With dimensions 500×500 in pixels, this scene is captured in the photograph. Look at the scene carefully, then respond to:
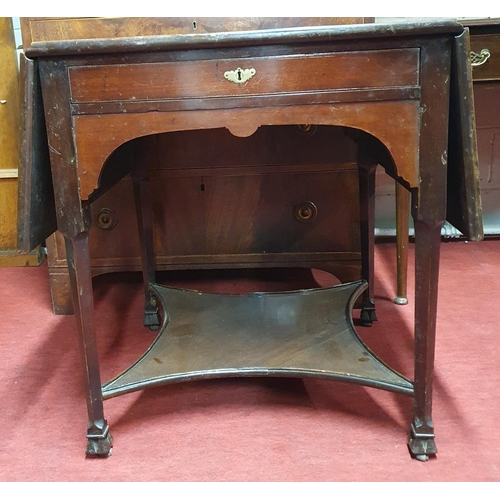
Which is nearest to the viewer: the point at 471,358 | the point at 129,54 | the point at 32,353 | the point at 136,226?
the point at 129,54

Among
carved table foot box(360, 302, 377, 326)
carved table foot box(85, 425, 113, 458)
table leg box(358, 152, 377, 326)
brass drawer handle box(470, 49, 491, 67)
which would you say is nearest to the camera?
carved table foot box(85, 425, 113, 458)

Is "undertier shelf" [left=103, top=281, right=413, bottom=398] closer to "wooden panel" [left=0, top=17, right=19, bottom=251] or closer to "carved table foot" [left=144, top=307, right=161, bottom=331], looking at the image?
"carved table foot" [left=144, top=307, right=161, bottom=331]

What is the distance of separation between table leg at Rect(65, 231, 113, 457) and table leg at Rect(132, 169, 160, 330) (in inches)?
21.0

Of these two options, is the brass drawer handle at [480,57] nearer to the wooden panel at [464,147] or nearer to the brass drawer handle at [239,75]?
the wooden panel at [464,147]

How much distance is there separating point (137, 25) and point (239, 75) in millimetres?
671

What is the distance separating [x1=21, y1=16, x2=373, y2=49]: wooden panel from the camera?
1397 millimetres

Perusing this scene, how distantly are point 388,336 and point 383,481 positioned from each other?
22.9 inches

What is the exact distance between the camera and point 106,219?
1.70 meters

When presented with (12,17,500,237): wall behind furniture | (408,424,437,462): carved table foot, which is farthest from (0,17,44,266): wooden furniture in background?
(408,424,437,462): carved table foot

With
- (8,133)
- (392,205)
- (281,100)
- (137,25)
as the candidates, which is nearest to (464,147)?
(281,100)

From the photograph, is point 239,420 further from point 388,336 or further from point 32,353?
point 32,353

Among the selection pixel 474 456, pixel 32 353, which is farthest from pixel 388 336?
pixel 32 353

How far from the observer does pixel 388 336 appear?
1500 millimetres
